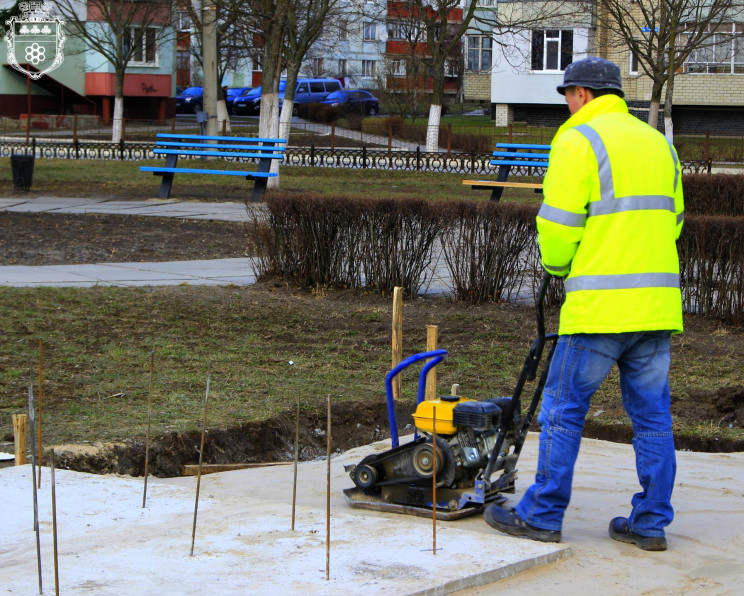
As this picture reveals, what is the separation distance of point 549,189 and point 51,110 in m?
43.7

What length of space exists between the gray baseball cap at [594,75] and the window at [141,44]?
3458 centimetres

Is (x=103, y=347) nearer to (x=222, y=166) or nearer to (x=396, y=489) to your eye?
(x=396, y=489)

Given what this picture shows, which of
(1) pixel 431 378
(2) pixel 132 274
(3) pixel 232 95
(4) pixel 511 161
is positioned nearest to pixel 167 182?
(4) pixel 511 161

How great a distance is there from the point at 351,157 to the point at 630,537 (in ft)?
78.9

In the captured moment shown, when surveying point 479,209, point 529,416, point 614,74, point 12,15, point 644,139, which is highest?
point 12,15

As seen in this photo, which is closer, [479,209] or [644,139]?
[644,139]

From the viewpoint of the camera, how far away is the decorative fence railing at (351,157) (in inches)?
1017

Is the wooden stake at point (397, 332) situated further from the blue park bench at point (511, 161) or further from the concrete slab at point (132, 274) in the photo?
the blue park bench at point (511, 161)

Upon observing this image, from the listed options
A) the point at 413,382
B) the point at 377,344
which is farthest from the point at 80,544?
the point at 377,344

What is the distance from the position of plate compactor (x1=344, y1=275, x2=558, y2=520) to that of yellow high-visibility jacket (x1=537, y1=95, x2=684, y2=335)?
0.38m

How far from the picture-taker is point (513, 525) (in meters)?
3.98

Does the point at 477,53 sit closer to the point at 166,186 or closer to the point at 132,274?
the point at 166,186

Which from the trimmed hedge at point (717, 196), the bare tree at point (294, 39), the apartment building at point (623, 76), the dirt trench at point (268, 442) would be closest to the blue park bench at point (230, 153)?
the bare tree at point (294, 39)

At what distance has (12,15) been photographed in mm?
40000
